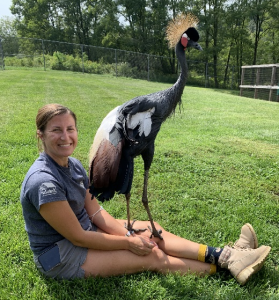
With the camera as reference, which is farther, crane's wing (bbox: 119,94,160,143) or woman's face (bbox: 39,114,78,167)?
crane's wing (bbox: 119,94,160,143)

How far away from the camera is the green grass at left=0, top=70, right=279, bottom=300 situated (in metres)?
2.09

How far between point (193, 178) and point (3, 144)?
3453 mm

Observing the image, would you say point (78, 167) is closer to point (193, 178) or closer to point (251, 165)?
point (193, 178)

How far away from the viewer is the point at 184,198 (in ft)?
11.7

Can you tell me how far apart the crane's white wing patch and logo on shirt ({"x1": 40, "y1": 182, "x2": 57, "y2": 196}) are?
33.0 inches

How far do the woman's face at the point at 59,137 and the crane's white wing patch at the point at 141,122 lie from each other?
1.74 ft

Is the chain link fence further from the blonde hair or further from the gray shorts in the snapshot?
the gray shorts

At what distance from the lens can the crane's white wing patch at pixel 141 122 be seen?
2.36 metres

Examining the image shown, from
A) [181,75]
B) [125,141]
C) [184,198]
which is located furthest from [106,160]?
[184,198]

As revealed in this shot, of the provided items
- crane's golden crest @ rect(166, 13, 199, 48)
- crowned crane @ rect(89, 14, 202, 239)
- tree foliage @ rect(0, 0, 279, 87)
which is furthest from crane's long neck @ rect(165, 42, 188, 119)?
tree foliage @ rect(0, 0, 279, 87)

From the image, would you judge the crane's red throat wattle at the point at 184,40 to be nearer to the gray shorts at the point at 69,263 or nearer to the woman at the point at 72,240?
the woman at the point at 72,240

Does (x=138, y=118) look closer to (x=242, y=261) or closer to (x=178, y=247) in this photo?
(x=178, y=247)

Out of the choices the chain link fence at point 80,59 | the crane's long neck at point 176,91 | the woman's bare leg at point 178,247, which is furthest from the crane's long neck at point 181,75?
the chain link fence at point 80,59

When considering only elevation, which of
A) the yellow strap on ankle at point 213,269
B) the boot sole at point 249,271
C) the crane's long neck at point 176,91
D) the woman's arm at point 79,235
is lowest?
the yellow strap on ankle at point 213,269
